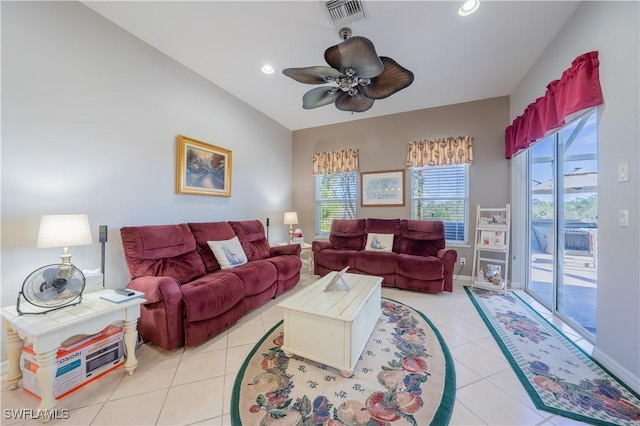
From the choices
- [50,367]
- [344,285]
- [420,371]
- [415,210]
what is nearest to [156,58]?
[50,367]

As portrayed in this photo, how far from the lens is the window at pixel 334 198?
4.69 m

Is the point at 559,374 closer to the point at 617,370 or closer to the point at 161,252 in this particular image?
the point at 617,370

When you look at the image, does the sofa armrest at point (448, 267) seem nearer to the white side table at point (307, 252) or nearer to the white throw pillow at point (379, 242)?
the white throw pillow at point (379, 242)

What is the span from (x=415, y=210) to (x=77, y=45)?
4.56 m

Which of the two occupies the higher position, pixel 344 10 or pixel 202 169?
pixel 344 10

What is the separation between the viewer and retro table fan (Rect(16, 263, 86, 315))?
1.50 metres

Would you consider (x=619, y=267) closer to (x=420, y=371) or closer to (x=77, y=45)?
(x=420, y=371)

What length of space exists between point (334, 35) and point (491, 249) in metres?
3.48

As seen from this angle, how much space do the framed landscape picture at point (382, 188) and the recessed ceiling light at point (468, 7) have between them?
2.41 m

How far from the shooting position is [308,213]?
5051 mm

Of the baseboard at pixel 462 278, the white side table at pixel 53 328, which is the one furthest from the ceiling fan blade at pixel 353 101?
the baseboard at pixel 462 278

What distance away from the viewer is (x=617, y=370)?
1610 mm

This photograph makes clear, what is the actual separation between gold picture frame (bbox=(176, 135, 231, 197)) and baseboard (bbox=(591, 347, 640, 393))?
411 centimetres

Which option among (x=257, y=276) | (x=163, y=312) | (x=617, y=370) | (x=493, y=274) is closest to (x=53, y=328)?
(x=163, y=312)
